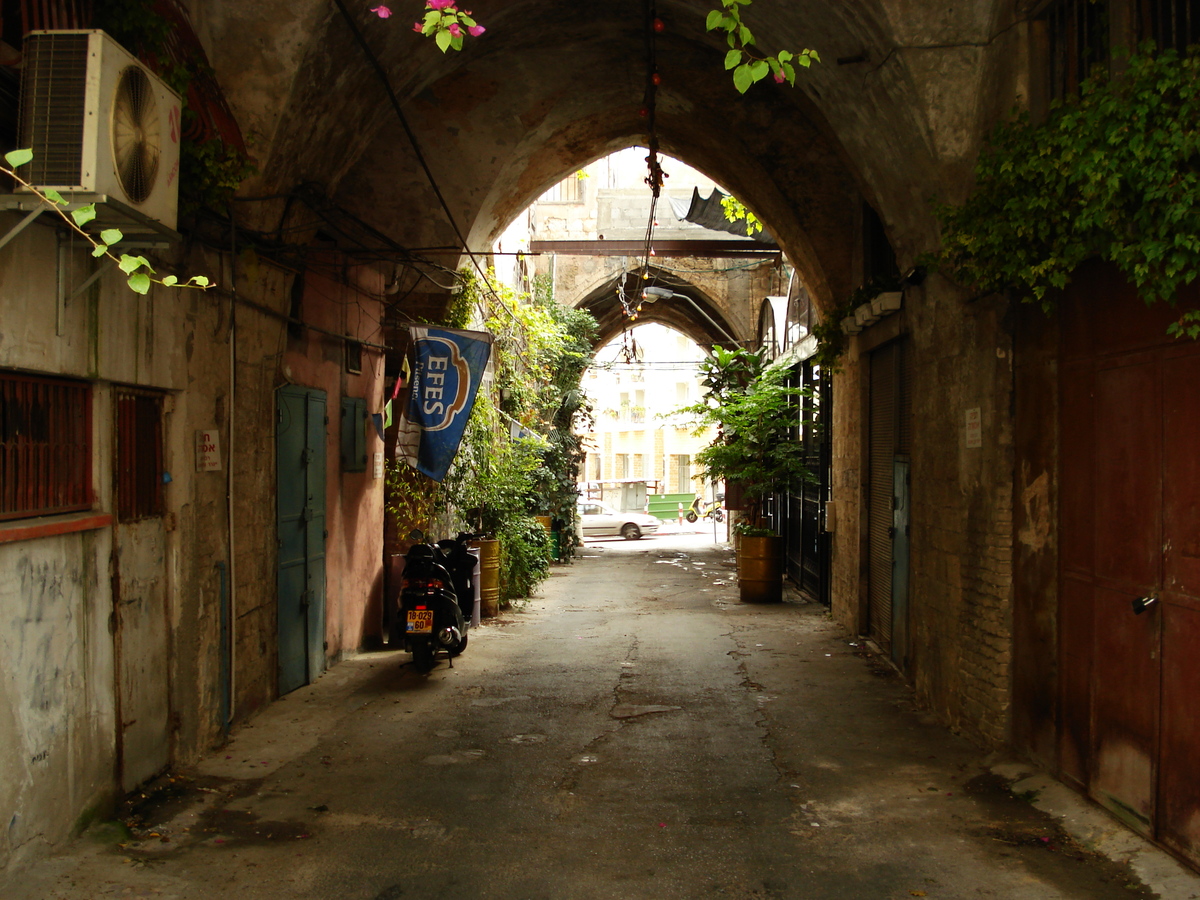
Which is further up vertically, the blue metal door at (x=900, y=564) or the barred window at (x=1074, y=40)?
the barred window at (x=1074, y=40)

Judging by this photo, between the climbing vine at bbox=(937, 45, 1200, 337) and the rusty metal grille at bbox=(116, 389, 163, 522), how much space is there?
14.8 feet

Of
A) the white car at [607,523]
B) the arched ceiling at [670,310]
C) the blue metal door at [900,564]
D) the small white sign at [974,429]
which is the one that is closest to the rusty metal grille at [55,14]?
the small white sign at [974,429]

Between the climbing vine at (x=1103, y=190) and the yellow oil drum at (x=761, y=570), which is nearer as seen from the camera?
the climbing vine at (x=1103, y=190)

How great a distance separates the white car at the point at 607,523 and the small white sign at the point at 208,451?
20926 mm

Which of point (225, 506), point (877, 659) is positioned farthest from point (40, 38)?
point (877, 659)

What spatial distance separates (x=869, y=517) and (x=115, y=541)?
7.20 m

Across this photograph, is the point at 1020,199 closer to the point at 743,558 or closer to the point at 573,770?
the point at 573,770

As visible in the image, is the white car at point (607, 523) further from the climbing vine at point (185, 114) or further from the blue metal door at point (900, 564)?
the climbing vine at point (185, 114)

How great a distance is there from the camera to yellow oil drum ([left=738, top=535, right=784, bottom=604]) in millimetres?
12305

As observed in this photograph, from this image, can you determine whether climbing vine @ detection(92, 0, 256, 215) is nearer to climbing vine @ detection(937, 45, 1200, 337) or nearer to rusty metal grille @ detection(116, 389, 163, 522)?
rusty metal grille @ detection(116, 389, 163, 522)

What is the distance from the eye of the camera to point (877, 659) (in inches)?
332

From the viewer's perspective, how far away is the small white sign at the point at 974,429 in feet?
18.4

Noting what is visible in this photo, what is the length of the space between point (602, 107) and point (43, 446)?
286 inches

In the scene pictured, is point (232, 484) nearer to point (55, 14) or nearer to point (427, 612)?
point (427, 612)
